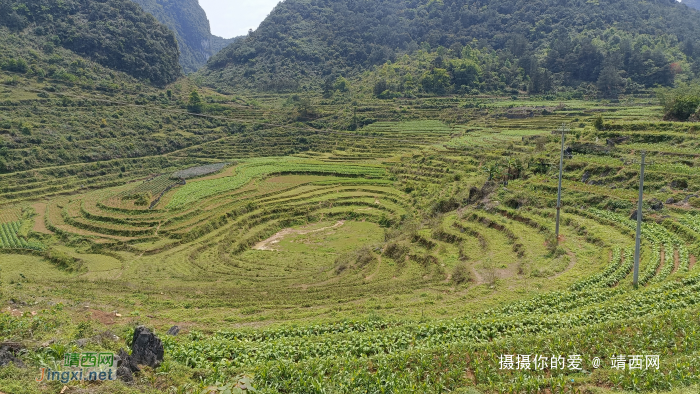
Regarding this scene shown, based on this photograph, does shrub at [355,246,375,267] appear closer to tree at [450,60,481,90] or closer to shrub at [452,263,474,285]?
shrub at [452,263,474,285]

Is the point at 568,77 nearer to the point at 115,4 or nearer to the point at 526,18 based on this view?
the point at 526,18

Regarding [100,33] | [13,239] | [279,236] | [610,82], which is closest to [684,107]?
[279,236]

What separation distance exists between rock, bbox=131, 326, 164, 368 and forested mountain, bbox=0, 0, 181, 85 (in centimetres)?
8627

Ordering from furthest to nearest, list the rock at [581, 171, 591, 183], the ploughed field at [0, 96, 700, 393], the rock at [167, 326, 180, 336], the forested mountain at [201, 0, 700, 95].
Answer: the forested mountain at [201, 0, 700, 95], the rock at [581, 171, 591, 183], the rock at [167, 326, 180, 336], the ploughed field at [0, 96, 700, 393]

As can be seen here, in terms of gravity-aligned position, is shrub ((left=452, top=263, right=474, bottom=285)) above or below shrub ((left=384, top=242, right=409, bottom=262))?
above

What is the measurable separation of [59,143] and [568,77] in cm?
10130

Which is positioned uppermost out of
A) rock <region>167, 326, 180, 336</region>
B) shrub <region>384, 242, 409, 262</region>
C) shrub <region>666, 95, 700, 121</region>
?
shrub <region>666, 95, 700, 121</region>

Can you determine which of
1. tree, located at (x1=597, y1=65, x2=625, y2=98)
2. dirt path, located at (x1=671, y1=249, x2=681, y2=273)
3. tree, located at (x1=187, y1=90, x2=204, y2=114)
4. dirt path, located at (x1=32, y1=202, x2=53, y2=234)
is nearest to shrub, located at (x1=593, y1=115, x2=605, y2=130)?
dirt path, located at (x1=671, y1=249, x2=681, y2=273)

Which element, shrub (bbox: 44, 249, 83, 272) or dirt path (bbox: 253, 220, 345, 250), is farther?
dirt path (bbox: 253, 220, 345, 250)

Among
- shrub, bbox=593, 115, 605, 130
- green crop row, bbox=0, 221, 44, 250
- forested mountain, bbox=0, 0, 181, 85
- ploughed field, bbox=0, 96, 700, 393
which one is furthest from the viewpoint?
forested mountain, bbox=0, 0, 181, 85

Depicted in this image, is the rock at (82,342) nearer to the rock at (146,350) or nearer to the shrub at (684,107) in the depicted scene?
the rock at (146,350)

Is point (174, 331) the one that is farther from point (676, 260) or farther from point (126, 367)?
point (676, 260)

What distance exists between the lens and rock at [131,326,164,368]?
457 inches

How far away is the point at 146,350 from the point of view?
461 inches
